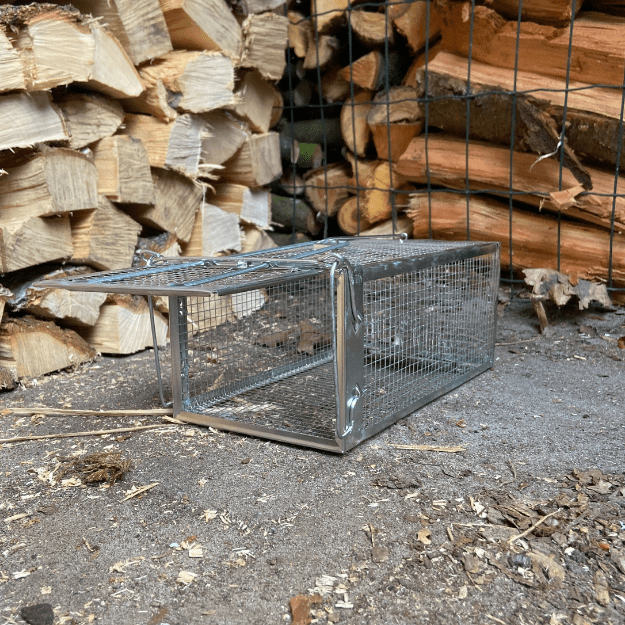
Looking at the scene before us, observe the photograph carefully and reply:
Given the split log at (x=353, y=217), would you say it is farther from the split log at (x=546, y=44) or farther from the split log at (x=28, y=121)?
the split log at (x=28, y=121)

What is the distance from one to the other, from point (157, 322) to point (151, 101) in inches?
32.3

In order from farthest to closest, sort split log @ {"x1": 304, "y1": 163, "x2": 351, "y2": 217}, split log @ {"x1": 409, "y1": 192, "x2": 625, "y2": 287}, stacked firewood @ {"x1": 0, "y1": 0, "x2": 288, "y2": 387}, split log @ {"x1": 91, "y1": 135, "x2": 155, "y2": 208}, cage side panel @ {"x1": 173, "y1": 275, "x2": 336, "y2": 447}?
split log @ {"x1": 304, "y1": 163, "x2": 351, "y2": 217}
split log @ {"x1": 409, "y1": 192, "x2": 625, "y2": 287}
split log @ {"x1": 91, "y1": 135, "x2": 155, "y2": 208}
stacked firewood @ {"x1": 0, "y1": 0, "x2": 288, "y2": 387}
cage side panel @ {"x1": 173, "y1": 275, "x2": 336, "y2": 447}

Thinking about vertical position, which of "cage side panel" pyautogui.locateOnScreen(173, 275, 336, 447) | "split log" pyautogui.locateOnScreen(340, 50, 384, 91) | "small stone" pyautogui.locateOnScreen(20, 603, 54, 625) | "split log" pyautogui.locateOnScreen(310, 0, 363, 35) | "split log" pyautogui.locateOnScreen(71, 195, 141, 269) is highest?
"split log" pyautogui.locateOnScreen(310, 0, 363, 35)

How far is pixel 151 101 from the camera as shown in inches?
92.3

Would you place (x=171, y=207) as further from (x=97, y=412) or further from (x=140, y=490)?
(x=140, y=490)

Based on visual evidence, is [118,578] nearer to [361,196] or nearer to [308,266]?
[308,266]

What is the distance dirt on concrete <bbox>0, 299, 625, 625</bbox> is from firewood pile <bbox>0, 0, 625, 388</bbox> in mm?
577

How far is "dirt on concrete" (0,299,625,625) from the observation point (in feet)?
3.41

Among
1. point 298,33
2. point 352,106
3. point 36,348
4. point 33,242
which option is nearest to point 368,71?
point 352,106

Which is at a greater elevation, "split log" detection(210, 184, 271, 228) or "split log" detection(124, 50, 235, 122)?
"split log" detection(124, 50, 235, 122)

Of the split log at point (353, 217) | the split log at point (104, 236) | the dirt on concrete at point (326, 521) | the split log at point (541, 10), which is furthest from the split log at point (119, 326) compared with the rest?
the split log at point (541, 10)

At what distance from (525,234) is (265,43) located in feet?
4.40

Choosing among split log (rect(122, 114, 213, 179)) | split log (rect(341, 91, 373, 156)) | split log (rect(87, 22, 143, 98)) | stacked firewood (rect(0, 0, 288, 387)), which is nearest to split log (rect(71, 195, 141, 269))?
stacked firewood (rect(0, 0, 288, 387))

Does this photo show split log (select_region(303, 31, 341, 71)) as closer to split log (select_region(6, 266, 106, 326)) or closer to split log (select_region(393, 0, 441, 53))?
split log (select_region(393, 0, 441, 53))
